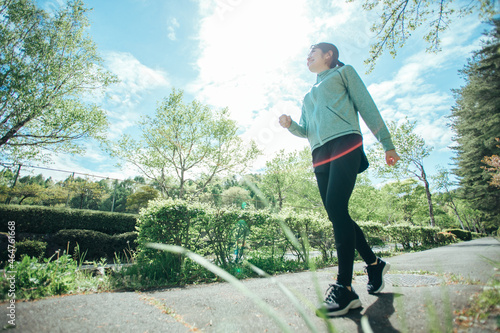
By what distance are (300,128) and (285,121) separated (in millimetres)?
201

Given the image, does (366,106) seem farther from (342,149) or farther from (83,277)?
(83,277)

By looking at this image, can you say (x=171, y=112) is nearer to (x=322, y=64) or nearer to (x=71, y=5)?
(x=71, y=5)

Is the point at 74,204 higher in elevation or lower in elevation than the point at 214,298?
higher

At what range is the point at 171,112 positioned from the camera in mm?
20953

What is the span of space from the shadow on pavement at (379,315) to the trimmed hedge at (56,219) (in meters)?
14.5

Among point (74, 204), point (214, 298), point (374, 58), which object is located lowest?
point (214, 298)

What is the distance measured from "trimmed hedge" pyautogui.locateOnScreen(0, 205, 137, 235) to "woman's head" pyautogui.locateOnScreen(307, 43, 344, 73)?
1424cm

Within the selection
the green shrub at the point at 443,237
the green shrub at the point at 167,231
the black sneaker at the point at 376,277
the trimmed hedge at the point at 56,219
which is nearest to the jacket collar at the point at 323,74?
the black sneaker at the point at 376,277

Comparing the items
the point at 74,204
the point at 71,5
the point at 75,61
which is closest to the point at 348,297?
the point at 75,61

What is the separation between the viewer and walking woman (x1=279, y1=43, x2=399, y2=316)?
169 cm

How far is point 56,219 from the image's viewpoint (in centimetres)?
1154

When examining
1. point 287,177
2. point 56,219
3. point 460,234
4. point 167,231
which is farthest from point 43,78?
point 460,234

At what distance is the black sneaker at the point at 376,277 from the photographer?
1.92 m

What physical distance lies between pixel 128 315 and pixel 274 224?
4.50 metres
